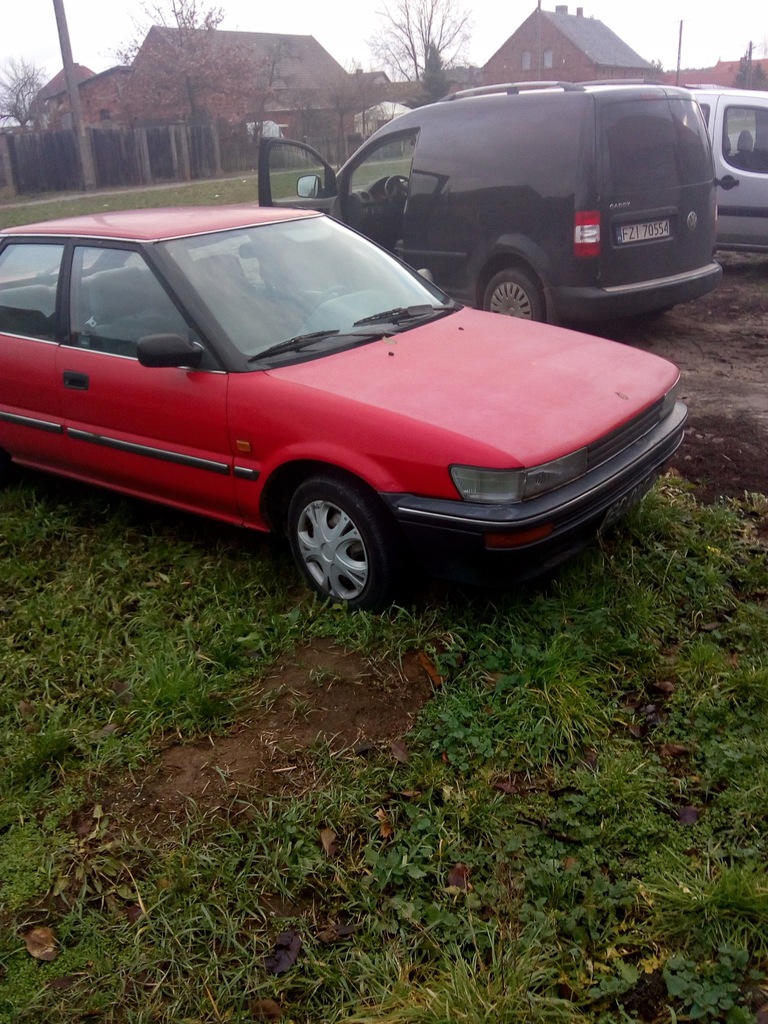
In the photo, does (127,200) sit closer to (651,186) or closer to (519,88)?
(519,88)

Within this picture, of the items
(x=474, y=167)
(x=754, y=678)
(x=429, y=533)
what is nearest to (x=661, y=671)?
(x=754, y=678)

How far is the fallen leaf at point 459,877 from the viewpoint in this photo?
8.97 feet

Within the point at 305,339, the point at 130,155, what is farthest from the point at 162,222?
the point at 130,155

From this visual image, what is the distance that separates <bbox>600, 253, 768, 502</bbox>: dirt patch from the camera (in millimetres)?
5262

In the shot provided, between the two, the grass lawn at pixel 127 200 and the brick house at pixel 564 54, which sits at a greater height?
the brick house at pixel 564 54

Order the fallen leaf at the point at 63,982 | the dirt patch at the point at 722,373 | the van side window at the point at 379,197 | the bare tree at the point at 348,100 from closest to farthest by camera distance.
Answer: the fallen leaf at the point at 63,982, the dirt patch at the point at 722,373, the van side window at the point at 379,197, the bare tree at the point at 348,100

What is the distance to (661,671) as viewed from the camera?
3572mm

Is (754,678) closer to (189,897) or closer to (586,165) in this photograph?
(189,897)

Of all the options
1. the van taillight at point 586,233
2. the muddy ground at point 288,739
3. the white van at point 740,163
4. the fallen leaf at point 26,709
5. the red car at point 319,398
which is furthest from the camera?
the white van at point 740,163

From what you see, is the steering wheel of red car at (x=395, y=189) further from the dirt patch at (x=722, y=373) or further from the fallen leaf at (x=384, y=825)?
the fallen leaf at (x=384, y=825)

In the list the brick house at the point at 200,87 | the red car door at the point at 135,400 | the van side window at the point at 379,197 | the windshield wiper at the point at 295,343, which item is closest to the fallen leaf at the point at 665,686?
the red car door at the point at 135,400

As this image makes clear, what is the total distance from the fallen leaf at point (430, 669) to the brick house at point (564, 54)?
64327 mm

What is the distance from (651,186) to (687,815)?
17.9ft

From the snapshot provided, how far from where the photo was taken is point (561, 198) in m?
6.97
